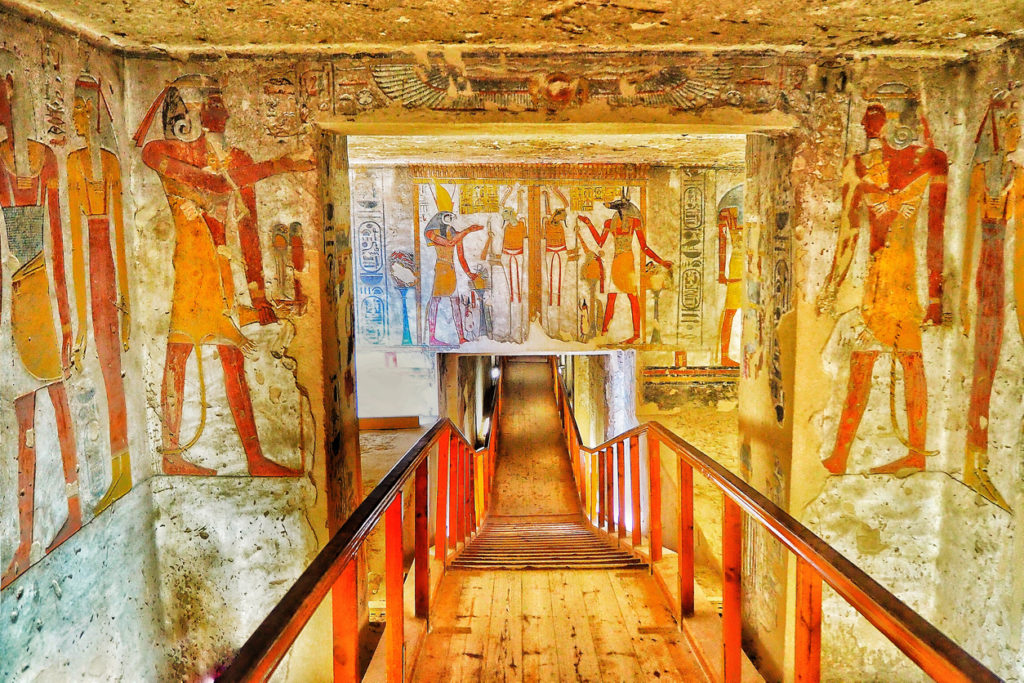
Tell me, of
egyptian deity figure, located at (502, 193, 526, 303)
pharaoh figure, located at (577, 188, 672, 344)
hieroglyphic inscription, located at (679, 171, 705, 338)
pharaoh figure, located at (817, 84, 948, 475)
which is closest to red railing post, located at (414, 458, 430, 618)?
pharaoh figure, located at (817, 84, 948, 475)

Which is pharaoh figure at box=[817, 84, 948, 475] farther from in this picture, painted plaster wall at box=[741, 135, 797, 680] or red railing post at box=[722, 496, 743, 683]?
red railing post at box=[722, 496, 743, 683]

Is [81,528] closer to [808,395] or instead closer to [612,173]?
[808,395]

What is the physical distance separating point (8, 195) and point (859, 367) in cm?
380

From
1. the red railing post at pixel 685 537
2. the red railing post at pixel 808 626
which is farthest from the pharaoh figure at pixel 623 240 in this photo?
the red railing post at pixel 808 626

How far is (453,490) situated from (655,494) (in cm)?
125

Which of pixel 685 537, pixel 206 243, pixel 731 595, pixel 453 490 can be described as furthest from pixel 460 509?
pixel 731 595

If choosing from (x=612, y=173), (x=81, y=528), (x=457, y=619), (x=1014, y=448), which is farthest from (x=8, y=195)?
(x=612, y=173)

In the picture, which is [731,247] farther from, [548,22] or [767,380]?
[548,22]

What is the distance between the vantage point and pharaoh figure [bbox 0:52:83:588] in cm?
243

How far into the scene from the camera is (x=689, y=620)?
8.80ft

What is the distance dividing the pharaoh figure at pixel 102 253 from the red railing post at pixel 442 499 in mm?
1512

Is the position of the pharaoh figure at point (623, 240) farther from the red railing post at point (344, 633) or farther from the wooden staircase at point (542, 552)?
the red railing post at point (344, 633)

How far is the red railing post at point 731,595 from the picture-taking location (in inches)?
83.7

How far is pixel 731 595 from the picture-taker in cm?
218
